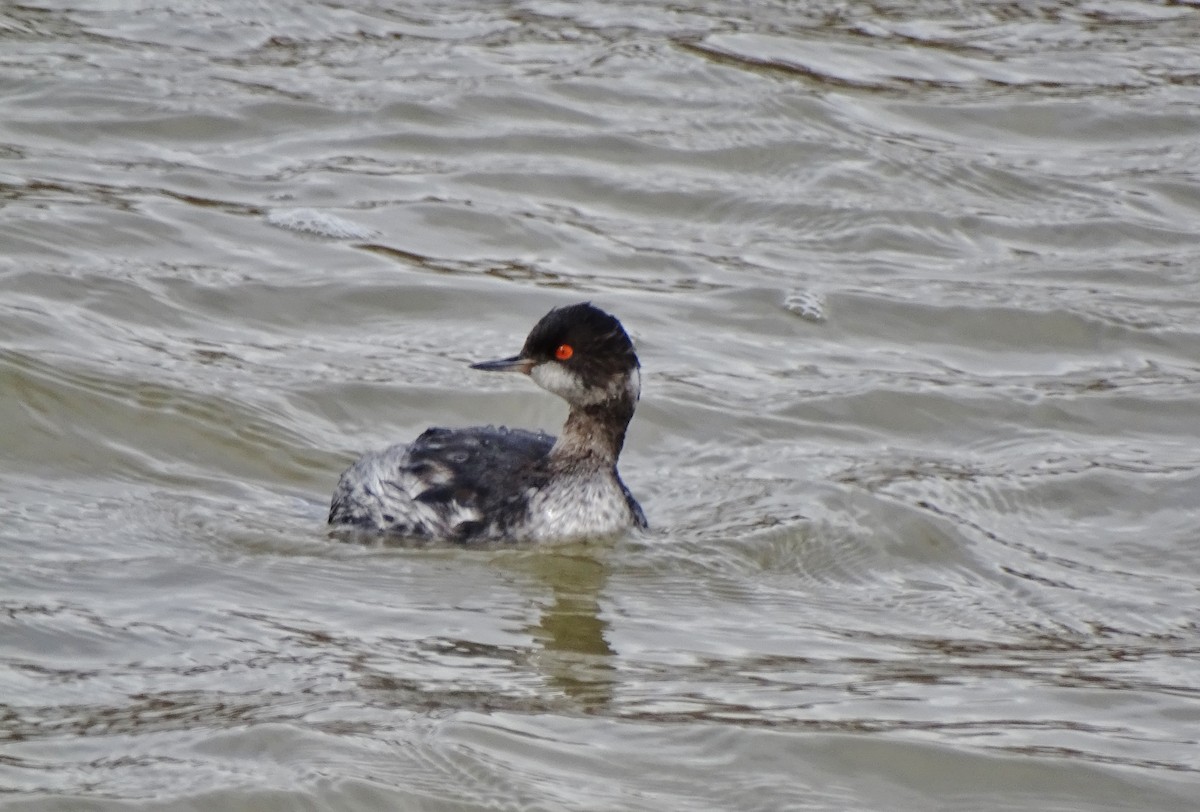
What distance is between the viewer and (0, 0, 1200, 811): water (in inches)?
215

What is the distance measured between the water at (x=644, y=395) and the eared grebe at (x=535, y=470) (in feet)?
0.51

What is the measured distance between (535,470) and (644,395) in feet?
5.49

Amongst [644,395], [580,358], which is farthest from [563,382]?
[644,395]

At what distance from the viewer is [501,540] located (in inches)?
291

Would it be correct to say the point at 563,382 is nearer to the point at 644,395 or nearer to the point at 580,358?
the point at 580,358

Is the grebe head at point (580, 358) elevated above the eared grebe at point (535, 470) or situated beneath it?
elevated above

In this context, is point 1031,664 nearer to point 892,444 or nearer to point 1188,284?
point 892,444

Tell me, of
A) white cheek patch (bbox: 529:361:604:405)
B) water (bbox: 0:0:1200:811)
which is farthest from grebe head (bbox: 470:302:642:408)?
water (bbox: 0:0:1200:811)

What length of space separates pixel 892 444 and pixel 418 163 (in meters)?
4.00

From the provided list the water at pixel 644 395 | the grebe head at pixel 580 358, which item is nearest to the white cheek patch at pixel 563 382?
the grebe head at pixel 580 358

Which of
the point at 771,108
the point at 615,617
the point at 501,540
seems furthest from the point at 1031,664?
the point at 771,108

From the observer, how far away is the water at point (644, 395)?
5.46m

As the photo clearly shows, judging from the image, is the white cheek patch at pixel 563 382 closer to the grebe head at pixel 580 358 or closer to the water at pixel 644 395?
the grebe head at pixel 580 358

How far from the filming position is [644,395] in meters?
9.19
